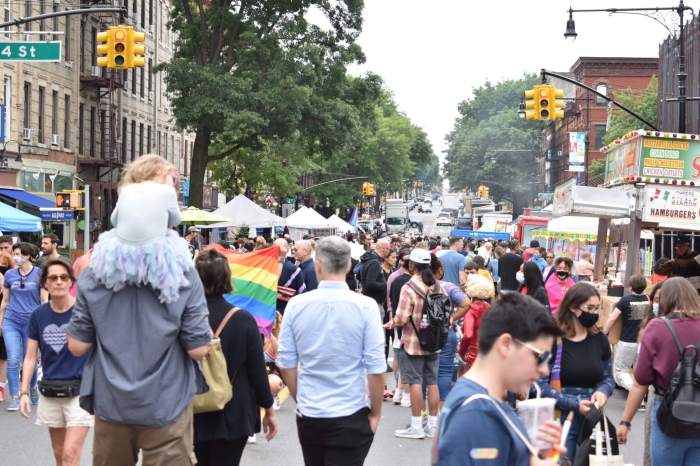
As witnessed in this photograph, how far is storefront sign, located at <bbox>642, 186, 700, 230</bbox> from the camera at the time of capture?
59.3ft

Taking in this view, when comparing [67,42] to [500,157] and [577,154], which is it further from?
[500,157]

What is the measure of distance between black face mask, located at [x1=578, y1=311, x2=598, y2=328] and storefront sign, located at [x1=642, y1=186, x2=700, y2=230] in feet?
36.7

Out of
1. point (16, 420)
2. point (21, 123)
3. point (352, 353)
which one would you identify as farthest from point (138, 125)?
point (352, 353)

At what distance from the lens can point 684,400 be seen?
6039 mm

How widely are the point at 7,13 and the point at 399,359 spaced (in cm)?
2673

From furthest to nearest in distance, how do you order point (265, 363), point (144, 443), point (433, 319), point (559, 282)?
point (559, 282), point (433, 319), point (265, 363), point (144, 443)

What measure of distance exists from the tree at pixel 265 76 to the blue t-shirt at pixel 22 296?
25.7 meters

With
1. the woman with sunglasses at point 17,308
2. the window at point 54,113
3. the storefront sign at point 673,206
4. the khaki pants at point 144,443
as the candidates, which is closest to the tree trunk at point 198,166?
the window at point 54,113

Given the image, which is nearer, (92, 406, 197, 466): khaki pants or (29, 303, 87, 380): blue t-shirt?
(92, 406, 197, 466): khaki pants

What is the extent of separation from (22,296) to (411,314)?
4277 mm

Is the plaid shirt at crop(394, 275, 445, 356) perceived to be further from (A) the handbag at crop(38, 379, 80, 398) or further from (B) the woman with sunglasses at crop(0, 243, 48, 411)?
(A) the handbag at crop(38, 379, 80, 398)

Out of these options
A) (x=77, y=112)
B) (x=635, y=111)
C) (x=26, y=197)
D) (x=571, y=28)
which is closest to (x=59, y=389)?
(x=571, y=28)

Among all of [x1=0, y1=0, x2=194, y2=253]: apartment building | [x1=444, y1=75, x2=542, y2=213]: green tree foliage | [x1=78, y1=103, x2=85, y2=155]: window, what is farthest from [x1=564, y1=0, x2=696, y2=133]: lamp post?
[x1=444, y1=75, x2=542, y2=213]: green tree foliage

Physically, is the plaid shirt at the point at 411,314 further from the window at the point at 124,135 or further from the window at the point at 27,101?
the window at the point at 124,135
